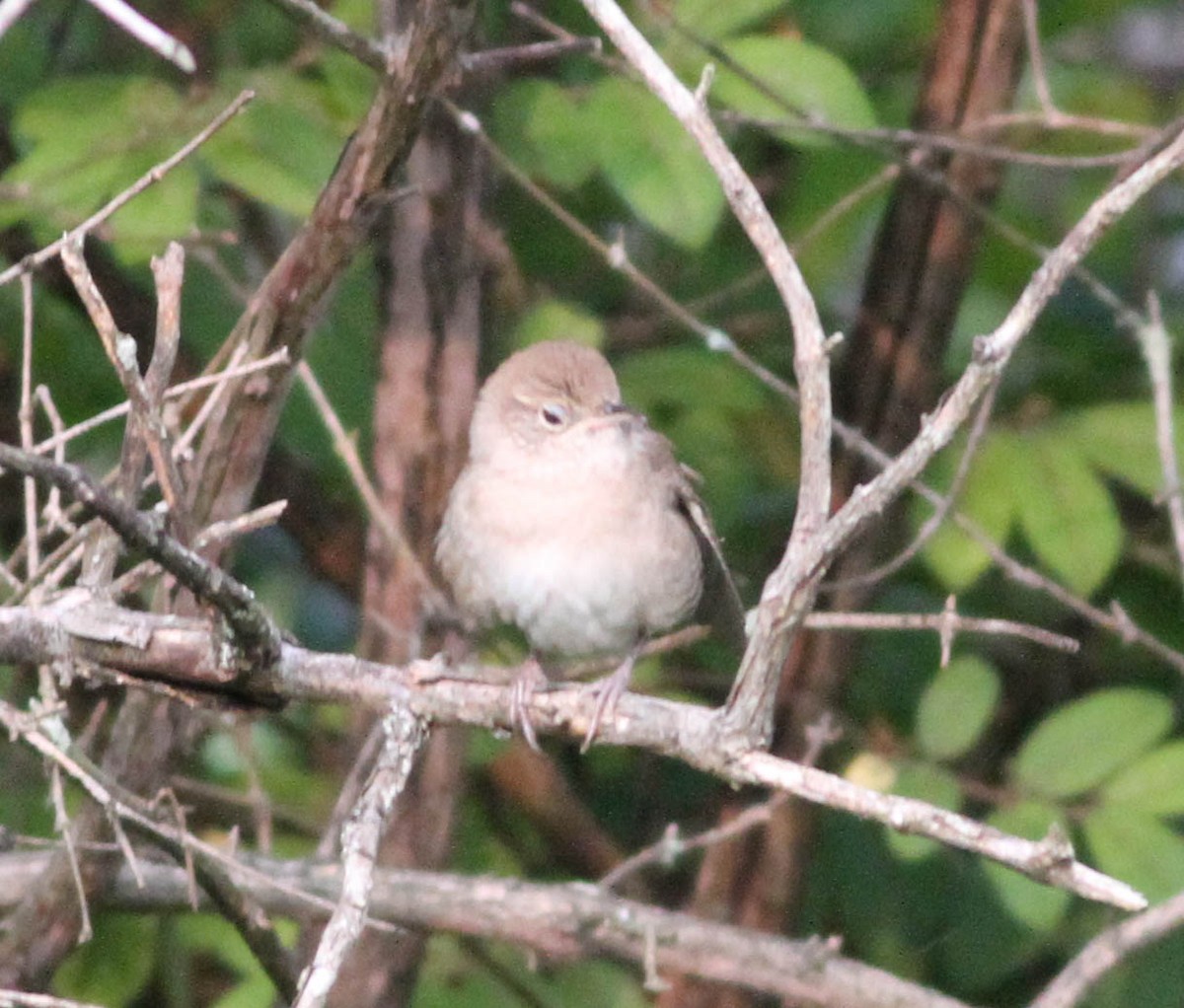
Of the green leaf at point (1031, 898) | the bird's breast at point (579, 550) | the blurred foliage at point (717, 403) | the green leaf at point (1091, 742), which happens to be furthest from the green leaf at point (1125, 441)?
the bird's breast at point (579, 550)

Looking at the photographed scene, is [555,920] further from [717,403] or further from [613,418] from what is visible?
[717,403]

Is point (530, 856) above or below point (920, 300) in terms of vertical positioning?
below

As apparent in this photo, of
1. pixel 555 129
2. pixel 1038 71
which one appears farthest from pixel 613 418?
pixel 1038 71

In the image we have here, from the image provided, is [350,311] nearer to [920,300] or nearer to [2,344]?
[2,344]

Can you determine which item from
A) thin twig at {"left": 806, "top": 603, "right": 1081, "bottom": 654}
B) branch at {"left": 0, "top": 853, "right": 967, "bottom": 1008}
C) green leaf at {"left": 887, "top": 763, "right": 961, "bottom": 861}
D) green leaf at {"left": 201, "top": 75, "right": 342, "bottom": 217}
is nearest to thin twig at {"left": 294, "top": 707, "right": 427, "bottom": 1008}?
thin twig at {"left": 806, "top": 603, "right": 1081, "bottom": 654}

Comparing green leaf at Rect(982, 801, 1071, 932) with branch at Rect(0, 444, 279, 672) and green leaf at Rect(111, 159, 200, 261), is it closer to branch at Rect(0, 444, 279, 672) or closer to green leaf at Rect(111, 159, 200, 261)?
branch at Rect(0, 444, 279, 672)

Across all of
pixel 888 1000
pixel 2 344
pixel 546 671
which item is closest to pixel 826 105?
pixel 546 671
